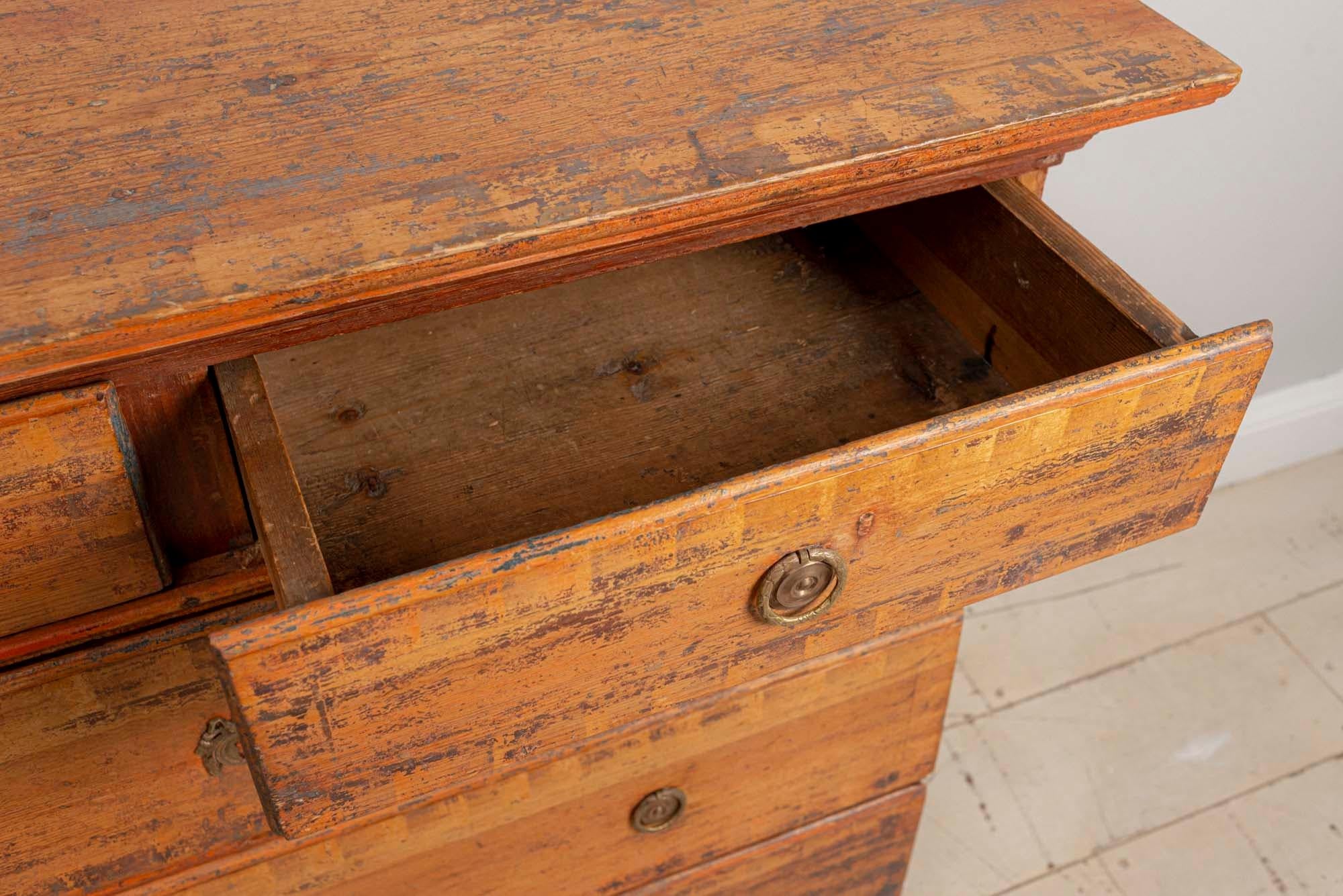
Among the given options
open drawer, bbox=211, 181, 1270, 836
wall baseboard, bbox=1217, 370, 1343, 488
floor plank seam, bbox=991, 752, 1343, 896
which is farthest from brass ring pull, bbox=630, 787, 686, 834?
wall baseboard, bbox=1217, 370, 1343, 488

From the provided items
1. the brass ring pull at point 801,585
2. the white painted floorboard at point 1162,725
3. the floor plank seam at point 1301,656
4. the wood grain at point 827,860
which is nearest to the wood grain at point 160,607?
the brass ring pull at point 801,585

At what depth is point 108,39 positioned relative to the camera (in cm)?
80

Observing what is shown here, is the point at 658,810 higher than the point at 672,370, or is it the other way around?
the point at 672,370

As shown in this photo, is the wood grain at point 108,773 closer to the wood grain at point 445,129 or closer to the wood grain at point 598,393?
the wood grain at point 598,393

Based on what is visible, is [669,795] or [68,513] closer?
[68,513]

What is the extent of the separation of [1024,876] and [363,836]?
0.84 m

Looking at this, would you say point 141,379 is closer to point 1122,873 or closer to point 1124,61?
point 1124,61

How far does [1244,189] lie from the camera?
158 cm

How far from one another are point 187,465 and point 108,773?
214mm

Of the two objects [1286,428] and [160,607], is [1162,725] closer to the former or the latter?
[1286,428]

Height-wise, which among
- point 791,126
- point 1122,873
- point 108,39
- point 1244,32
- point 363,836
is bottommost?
point 1122,873

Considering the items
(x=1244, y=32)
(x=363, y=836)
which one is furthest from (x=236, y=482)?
(x=1244, y=32)

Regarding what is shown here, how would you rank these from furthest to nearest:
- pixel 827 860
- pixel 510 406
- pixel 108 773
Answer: pixel 827 860 < pixel 510 406 < pixel 108 773

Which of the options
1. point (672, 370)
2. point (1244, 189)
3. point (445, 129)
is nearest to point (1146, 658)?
point (1244, 189)
